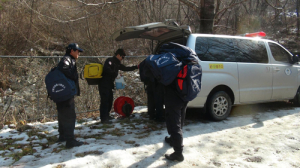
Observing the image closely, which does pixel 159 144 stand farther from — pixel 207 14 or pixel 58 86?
pixel 207 14

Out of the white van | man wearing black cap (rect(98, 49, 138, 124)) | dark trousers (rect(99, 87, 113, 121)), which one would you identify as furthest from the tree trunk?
dark trousers (rect(99, 87, 113, 121))

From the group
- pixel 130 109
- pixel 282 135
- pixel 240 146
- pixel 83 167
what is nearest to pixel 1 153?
pixel 83 167

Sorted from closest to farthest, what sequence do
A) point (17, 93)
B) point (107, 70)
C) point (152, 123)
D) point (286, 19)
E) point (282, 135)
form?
point (282, 135), point (107, 70), point (152, 123), point (17, 93), point (286, 19)

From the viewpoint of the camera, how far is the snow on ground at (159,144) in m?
3.01

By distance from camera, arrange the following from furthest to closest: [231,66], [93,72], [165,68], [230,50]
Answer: [230,50]
[231,66]
[93,72]
[165,68]

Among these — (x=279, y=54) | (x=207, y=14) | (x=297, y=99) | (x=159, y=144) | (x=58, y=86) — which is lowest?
(x=159, y=144)

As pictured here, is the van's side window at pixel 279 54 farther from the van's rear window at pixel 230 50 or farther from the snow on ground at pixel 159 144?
the snow on ground at pixel 159 144

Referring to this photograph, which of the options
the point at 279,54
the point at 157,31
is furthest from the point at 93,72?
the point at 279,54

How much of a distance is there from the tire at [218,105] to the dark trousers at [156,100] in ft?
3.46

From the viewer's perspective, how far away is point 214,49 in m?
4.64

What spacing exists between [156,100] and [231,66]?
1869mm

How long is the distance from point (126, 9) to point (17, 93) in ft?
21.5

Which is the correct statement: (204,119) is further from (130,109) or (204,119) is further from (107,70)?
(107,70)

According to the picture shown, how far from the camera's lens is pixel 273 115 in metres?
5.41
